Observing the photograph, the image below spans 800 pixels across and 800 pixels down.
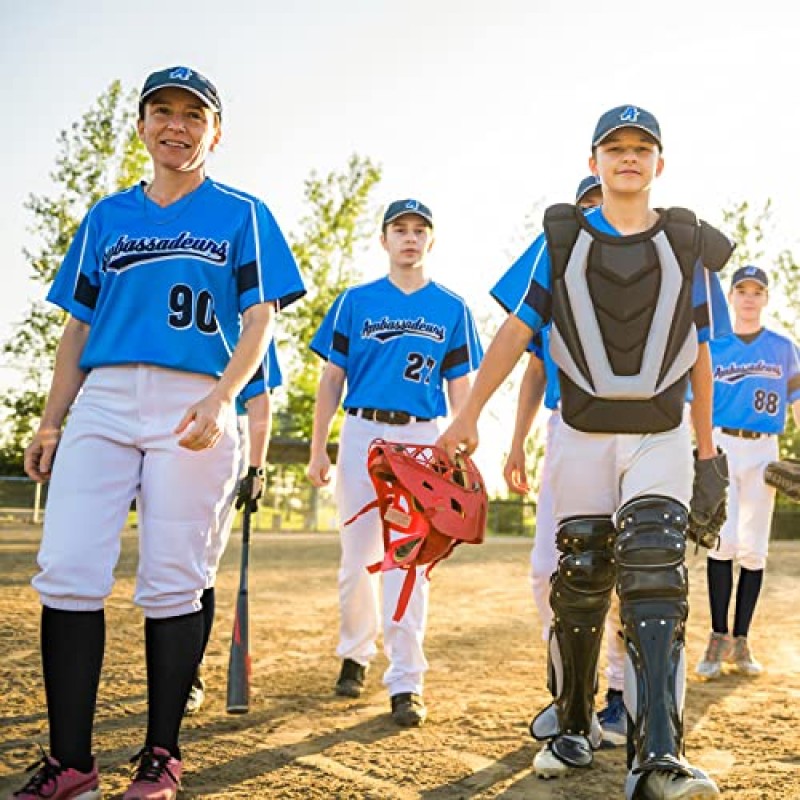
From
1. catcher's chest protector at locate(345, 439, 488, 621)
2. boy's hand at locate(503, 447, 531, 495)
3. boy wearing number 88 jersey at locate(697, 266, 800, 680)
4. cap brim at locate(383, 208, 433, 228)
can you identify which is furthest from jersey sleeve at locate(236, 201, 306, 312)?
boy wearing number 88 jersey at locate(697, 266, 800, 680)

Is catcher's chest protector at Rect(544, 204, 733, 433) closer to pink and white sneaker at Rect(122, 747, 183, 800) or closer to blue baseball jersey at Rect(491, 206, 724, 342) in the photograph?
blue baseball jersey at Rect(491, 206, 724, 342)

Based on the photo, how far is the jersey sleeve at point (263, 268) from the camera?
11.4 ft

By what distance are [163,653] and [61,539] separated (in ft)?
1.60

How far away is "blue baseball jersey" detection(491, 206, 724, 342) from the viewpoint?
12.2 feet

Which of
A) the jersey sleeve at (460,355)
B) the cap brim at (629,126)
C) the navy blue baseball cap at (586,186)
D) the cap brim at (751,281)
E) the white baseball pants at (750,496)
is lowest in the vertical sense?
the white baseball pants at (750,496)

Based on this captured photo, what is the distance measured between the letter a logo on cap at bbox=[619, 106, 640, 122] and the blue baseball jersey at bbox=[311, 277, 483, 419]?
2016 millimetres

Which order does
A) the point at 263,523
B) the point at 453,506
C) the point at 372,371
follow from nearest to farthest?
the point at 453,506 → the point at 372,371 → the point at 263,523

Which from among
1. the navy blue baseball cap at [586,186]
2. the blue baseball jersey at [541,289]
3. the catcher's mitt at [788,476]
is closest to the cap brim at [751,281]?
the catcher's mitt at [788,476]

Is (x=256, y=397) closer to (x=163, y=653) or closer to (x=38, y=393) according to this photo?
(x=163, y=653)

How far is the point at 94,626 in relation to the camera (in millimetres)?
3184

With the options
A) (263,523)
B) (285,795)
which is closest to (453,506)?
(285,795)

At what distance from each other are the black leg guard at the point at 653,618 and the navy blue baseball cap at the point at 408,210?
2.54 metres

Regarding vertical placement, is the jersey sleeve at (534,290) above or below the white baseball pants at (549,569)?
above

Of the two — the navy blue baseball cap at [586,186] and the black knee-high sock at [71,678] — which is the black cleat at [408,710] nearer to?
the black knee-high sock at [71,678]
